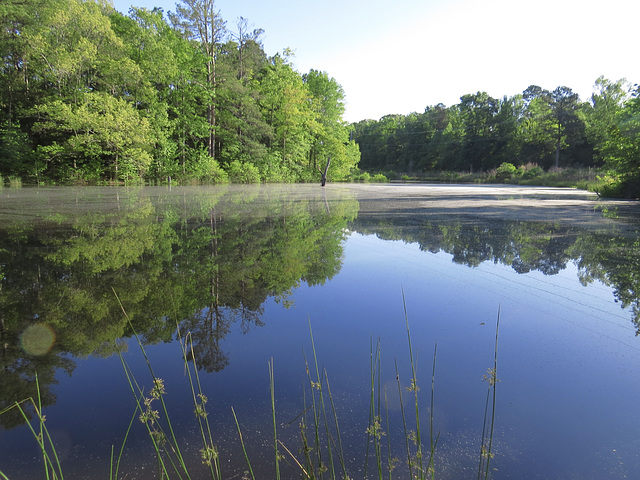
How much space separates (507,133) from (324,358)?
68.4 meters

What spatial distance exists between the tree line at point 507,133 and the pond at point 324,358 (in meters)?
→ 40.9

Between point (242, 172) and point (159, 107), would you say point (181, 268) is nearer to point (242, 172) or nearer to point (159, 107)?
point (159, 107)

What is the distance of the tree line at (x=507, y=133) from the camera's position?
49250 millimetres

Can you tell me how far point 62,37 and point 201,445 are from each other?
89.7 feet

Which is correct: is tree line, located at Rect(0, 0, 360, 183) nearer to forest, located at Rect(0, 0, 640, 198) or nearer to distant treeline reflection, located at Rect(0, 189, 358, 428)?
forest, located at Rect(0, 0, 640, 198)

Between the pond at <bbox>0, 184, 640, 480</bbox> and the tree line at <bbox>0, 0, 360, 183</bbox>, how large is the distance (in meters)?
19.3

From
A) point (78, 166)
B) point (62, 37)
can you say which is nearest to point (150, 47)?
point (62, 37)

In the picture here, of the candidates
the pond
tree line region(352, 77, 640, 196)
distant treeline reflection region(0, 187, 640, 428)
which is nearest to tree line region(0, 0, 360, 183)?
distant treeline reflection region(0, 187, 640, 428)

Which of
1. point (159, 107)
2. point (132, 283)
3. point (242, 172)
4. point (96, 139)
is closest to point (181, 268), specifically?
point (132, 283)

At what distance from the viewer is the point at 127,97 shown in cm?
2377

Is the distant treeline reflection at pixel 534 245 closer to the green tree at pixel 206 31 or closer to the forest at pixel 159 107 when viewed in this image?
the forest at pixel 159 107

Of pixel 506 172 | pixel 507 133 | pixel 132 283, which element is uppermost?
pixel 507 133

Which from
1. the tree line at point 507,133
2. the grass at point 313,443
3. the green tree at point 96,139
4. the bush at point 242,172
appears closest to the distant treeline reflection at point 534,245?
the grass at point 313,443

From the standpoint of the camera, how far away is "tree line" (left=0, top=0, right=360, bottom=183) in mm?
20641
